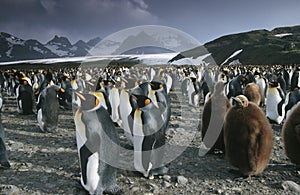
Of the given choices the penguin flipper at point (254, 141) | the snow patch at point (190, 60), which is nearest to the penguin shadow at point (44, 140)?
the penguin flipper at point (254, 141)

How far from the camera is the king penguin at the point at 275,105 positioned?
251 inches

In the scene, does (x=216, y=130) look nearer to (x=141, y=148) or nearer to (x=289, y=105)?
(x=141, y=148)

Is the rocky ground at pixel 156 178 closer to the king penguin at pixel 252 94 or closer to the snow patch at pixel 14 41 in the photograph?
the king penguin at pixel 252 94

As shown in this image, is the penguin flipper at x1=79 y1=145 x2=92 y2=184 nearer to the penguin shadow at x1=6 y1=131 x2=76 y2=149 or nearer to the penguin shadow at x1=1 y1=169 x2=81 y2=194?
the penguin shadow at x1=1 y1=169 x2=81 y2=194

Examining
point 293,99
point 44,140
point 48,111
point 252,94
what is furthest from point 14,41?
point 293,99

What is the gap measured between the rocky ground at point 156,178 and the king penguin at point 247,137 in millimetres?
259

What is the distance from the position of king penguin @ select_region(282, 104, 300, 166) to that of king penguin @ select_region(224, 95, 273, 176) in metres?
0.39

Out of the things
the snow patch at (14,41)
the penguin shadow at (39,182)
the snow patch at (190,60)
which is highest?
the snow patch at (14,41)

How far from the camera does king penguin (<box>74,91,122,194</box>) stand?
114 inches

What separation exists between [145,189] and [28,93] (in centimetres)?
570

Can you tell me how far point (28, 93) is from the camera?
25.2 feet

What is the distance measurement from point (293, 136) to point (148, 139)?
5.82 feet

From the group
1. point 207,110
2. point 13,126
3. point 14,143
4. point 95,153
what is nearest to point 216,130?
point 207,110

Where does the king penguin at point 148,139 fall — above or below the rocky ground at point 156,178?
above
